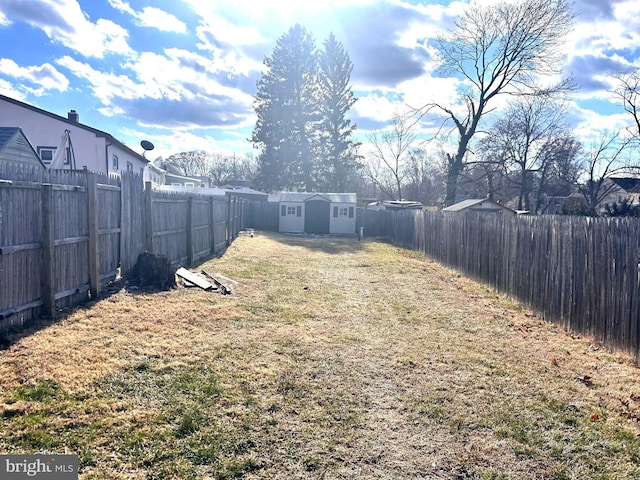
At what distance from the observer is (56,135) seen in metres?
18.1

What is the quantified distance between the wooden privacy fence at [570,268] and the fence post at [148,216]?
7.06 metres

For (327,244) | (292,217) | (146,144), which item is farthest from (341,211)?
(146,144)

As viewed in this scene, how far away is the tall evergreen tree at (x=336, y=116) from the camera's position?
3797 cm

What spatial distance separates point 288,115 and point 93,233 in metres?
32.6

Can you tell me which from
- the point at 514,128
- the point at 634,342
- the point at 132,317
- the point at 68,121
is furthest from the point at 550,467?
the point at 514,128

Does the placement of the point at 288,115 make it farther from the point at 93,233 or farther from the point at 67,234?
the point at 67,234

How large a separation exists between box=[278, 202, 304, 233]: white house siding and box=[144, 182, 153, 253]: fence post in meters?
20.4

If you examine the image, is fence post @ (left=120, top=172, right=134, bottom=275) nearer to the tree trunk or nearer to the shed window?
the shed window

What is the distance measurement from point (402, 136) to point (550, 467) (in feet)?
168

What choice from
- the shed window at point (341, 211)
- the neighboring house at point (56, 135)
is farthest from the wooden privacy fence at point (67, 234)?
the shed window at point (341, 211)

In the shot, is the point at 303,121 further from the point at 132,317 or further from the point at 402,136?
the point at 132,317

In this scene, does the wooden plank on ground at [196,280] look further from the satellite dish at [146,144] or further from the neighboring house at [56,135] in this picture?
the satellite dish at [146,144]

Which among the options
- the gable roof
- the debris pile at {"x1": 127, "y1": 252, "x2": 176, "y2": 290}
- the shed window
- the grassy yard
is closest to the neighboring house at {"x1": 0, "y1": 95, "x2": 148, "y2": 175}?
the debris pile at {"x1": 127, "y1": 252, "x2": 176, "y2": 290}

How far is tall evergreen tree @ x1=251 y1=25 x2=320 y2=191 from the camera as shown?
3672 centimetres
